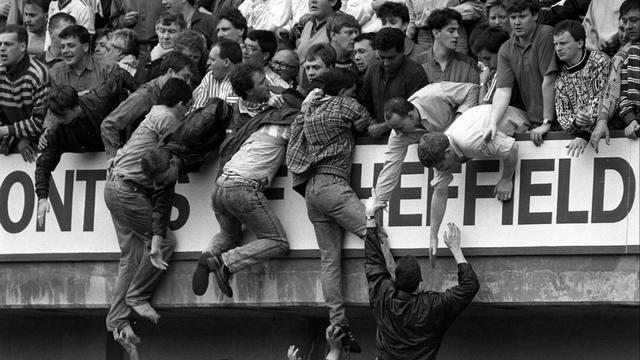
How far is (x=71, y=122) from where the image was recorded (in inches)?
588

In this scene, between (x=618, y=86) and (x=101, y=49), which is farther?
(x=101, y=49)

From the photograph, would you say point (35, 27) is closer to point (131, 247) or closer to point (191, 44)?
point (191, 44)

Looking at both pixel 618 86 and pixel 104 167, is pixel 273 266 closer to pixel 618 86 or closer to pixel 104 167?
pixel 104 167

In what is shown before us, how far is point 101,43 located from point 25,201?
1.84 metres

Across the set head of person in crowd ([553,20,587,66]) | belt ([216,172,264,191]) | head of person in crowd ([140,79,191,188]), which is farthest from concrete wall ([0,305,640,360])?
head of person in crowd ([553,20,587,66])

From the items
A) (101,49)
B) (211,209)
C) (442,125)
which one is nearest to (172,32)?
(101,49)

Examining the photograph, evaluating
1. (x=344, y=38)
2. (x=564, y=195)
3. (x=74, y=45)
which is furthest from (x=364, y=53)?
(x=74, y=45)

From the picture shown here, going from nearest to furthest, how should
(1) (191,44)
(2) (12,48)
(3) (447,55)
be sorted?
(3) (447,55)
(1) (191,44)
(2) (12,48)

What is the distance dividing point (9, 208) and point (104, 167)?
1.05m

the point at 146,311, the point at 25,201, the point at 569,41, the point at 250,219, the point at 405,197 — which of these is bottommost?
the point at 146,311

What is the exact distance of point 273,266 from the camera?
47.3 feet

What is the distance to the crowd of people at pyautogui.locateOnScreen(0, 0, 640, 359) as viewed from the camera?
13109 millimetres

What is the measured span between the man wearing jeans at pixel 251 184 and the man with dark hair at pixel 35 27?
4127mm

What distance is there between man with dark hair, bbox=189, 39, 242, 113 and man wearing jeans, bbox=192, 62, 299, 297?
1.62 ft
